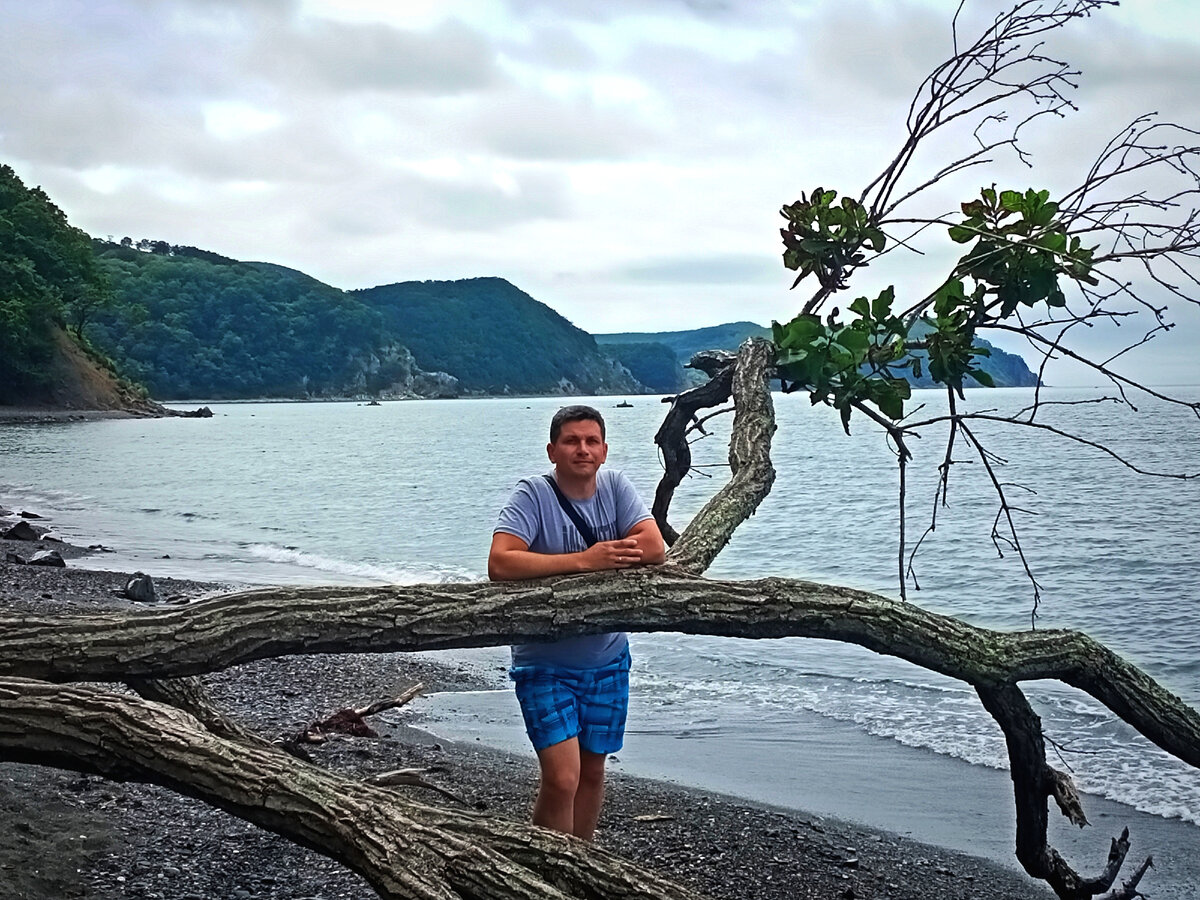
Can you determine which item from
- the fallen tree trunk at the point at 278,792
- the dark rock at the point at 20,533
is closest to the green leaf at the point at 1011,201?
the fallen tree trunk at the point at 278,792

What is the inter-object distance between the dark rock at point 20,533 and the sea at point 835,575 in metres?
1.37

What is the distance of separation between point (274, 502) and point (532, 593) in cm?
3059

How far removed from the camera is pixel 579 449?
4109mm

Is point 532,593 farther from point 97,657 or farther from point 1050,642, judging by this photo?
point 1050,642

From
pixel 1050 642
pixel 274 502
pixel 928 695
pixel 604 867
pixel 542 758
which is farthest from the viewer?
pixel 274 502

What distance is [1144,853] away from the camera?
21.7 feet

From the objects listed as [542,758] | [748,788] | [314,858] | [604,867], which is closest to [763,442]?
[542,758]

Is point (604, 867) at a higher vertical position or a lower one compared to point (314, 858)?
higher

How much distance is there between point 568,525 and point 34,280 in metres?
74.5

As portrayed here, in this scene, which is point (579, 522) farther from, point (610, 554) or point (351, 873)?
point (351, 873)

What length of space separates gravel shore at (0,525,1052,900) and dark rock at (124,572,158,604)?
4.98 m

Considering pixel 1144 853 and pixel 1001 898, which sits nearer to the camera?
pixel 1001 898

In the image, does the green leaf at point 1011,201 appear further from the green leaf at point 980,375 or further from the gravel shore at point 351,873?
the gravel shore at point 351,873

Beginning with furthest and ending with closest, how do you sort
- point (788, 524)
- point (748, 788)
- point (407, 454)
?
point (407, 454) < point (788, 524) < point (748, 788)
